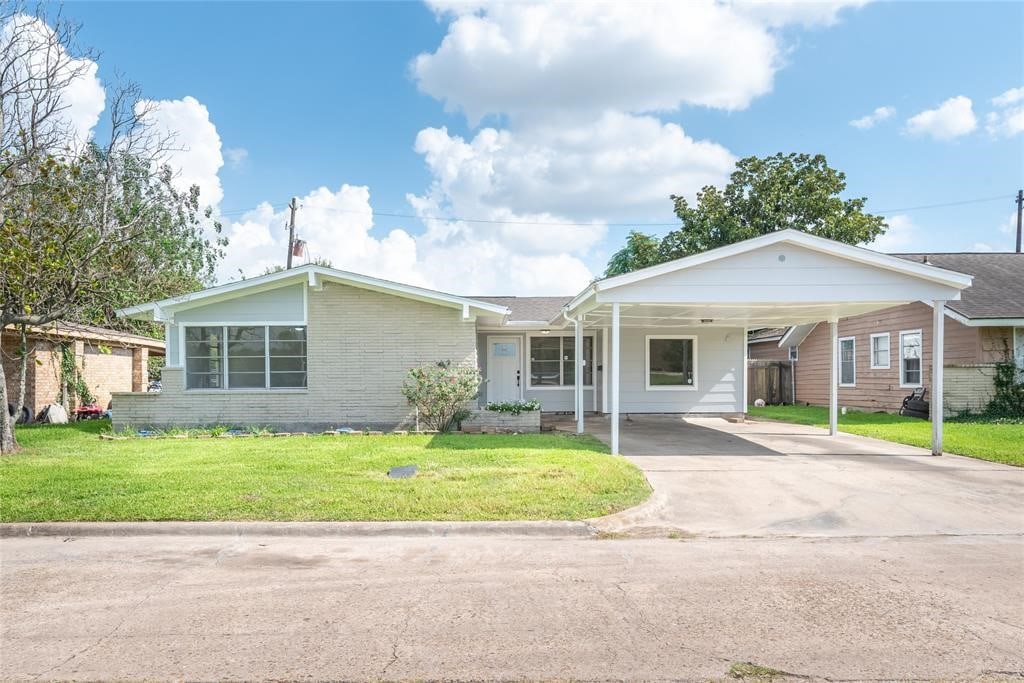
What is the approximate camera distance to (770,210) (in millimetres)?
28609

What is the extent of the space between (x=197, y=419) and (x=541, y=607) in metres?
12.0

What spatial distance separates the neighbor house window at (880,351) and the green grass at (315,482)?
1339cm

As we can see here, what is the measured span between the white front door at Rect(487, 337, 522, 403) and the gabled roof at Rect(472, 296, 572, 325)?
0.81 meters

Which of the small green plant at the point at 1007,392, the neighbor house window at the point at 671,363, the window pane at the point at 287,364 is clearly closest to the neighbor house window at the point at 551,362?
the neighbor house window at the point at 671,363

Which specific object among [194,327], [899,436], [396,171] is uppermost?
[396,171]

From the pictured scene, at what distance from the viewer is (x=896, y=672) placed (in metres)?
3.54

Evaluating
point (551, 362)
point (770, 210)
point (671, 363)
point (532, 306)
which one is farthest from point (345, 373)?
point (770, 210)

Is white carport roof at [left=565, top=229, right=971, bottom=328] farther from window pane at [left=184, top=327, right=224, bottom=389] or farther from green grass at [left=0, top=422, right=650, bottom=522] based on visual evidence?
window pane at [left=184, top=327, right=224, bottom=389]

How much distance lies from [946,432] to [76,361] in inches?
864

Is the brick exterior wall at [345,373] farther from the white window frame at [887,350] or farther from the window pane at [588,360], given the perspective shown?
the white window frame at [887,350]

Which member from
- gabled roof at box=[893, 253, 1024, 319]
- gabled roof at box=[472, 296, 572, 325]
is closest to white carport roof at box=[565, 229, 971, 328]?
gabled roof at box=[893, 253, 1024, 319]

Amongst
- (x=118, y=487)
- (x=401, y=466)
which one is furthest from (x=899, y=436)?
(x=118, y=487)

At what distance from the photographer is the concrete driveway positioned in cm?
680

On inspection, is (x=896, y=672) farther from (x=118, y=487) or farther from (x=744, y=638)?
(x=118, y=487)
